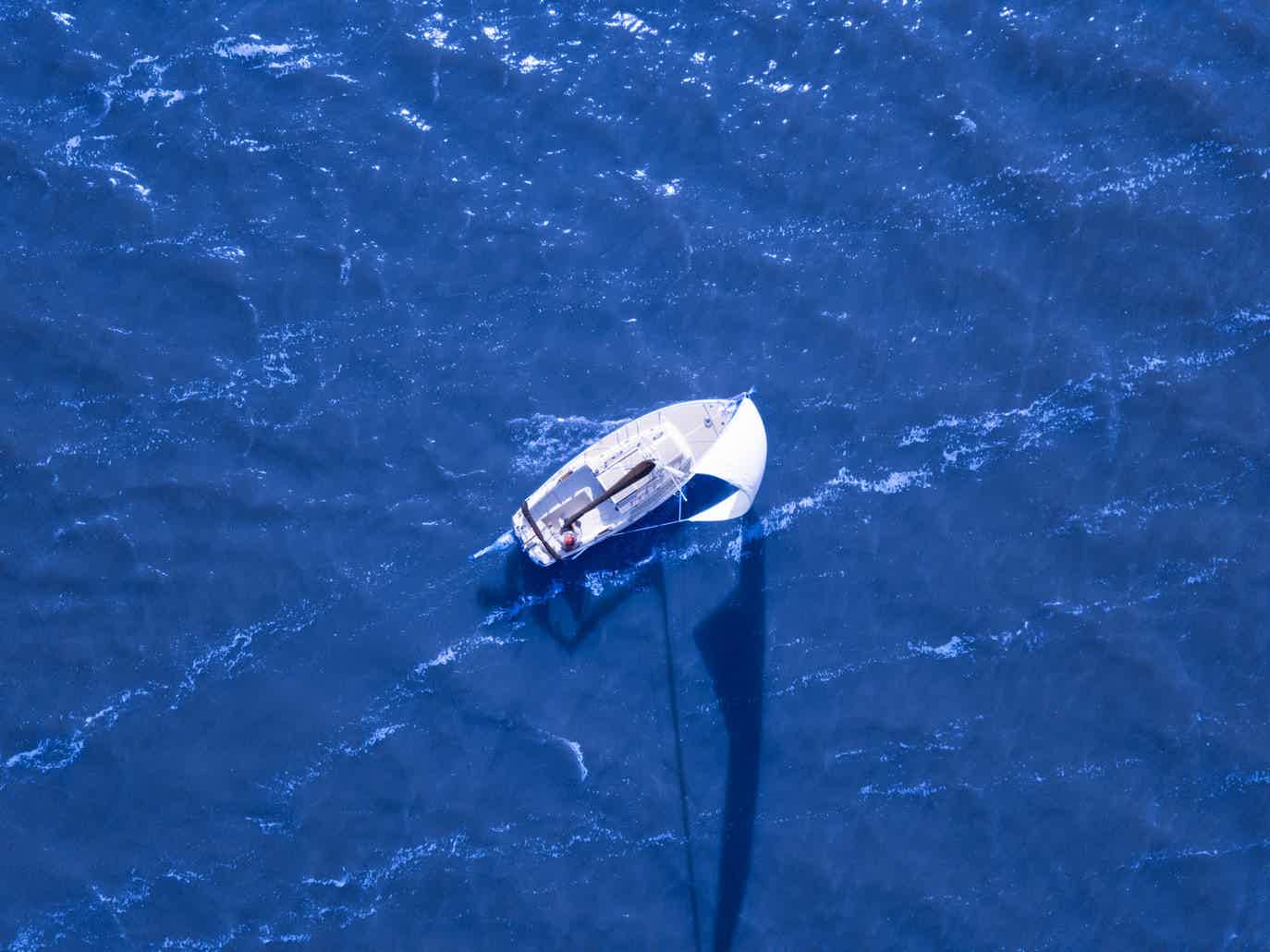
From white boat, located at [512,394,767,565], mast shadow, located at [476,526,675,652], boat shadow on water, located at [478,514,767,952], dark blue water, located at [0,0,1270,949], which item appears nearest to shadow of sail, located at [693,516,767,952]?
boat shadow on water, located at [478,514,767,952]

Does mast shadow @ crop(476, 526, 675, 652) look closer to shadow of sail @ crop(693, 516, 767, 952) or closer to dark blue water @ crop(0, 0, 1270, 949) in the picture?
dark blue water @ crop(0, 0, 1270, 949)

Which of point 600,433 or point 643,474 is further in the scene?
point 600,433

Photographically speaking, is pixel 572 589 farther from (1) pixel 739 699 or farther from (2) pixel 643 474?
(1) pixel 739 699

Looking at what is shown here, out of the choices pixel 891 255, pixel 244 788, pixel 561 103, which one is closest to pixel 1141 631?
pixel 891 255

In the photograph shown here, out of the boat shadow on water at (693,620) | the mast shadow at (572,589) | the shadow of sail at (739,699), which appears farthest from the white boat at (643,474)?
the shadow of sail at (739,699)

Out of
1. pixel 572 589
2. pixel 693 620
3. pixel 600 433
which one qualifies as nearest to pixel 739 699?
pixel 693 620

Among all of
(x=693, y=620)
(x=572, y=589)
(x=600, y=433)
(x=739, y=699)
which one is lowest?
(x=739, y=699)
